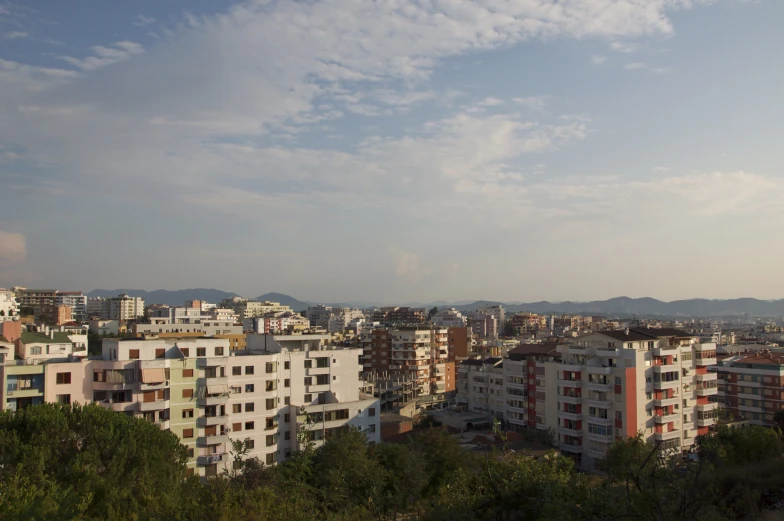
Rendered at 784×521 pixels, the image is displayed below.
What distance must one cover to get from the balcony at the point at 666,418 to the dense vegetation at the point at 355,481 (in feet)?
22.3

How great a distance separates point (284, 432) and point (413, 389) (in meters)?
27.2

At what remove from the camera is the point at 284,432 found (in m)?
33.4

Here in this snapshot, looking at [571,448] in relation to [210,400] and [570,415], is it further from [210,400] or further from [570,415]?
[210,400]

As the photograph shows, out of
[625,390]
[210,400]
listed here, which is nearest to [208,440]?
[210,400]

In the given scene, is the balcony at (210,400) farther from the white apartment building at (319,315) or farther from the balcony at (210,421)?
the white apartment building at (319,315)

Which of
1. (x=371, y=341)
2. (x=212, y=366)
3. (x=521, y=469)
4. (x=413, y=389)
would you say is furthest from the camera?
(x=371, y=341)

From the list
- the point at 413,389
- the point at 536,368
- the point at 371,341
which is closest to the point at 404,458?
the point at 536,368

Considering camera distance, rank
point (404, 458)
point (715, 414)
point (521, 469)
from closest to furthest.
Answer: point (521, 469) → point (404, 458) → point (715, 414)

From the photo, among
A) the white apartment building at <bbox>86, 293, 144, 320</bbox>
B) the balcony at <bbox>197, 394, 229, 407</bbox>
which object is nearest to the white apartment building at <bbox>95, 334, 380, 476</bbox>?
the balcony at <bbox>197, 394, 229, 407</bbox>

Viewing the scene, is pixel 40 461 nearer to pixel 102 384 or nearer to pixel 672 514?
pixel 102 384

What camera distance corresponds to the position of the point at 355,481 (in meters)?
24.8

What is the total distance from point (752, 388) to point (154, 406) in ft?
142

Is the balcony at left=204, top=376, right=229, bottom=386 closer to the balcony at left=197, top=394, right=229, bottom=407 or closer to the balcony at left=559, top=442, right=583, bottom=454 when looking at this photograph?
the balcony at left=197, top=394, right=229, bottom=407

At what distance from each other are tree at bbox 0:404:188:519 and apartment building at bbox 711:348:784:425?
132 ft
